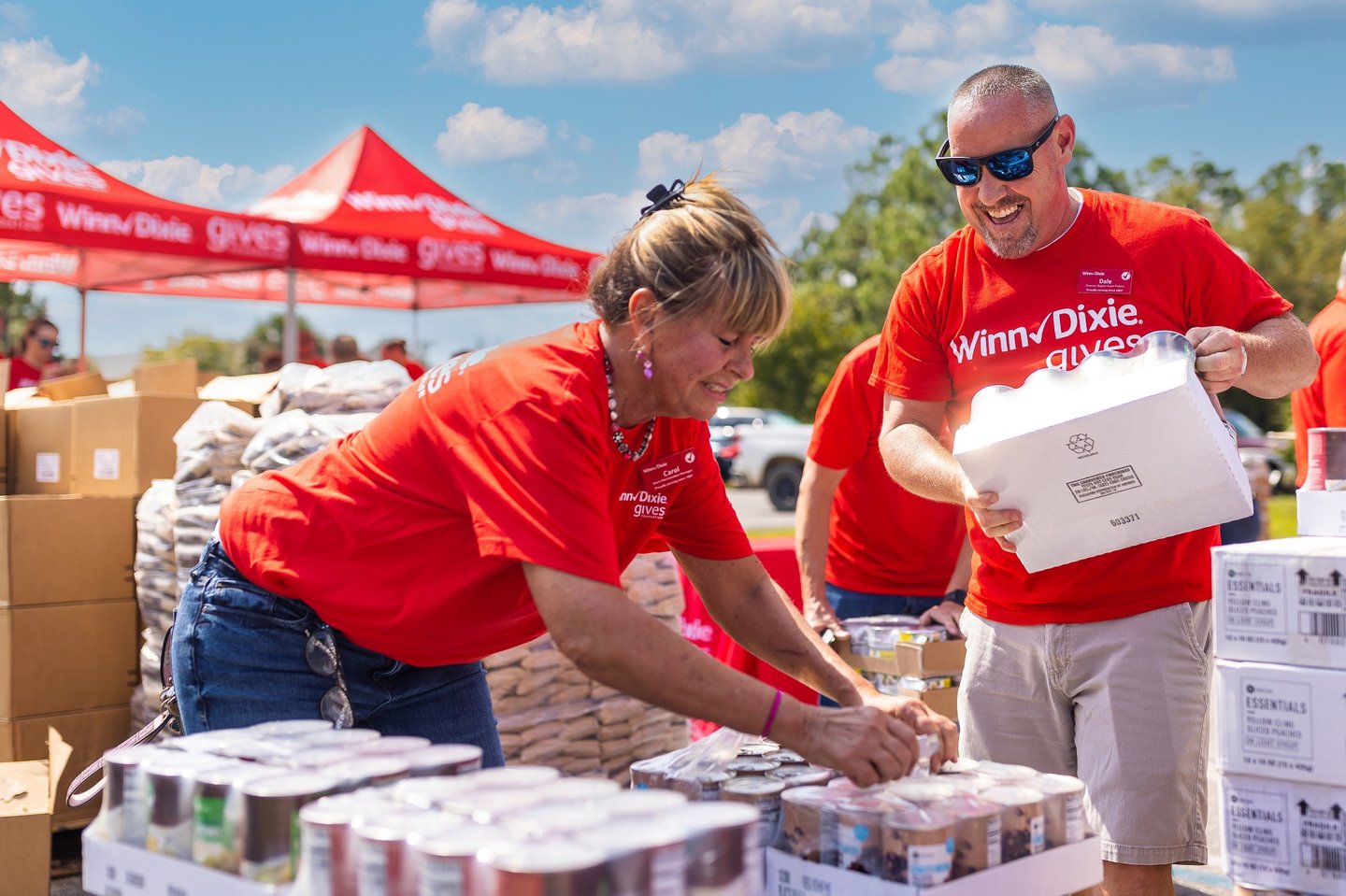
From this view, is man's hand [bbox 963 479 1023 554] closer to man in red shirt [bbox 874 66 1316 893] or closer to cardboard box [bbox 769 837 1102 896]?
man in red shirt [bbox 874 66 1316 893]

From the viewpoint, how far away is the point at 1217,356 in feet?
6.89

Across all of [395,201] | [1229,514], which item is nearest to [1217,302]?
[1229,514]

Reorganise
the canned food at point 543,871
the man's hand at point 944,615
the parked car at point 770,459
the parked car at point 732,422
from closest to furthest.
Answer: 1. the canned food at point 543,871
2. the man's hand at point 944,615
3. the parked car at point 770,459
4. the parked car at point 732,422

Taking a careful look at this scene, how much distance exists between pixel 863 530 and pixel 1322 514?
7.35 feet

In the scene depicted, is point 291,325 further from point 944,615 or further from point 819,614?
point 944,615

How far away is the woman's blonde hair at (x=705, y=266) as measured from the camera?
180cm

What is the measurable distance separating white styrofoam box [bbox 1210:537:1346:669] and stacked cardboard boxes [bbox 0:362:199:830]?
3.73 m

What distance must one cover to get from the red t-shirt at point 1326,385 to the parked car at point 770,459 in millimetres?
14774

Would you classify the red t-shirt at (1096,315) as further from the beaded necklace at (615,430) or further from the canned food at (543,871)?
the canned food at (543,871)

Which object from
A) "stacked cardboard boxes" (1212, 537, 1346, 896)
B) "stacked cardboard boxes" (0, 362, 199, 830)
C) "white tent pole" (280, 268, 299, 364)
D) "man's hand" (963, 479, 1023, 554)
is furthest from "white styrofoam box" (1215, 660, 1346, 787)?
"white tent pole" (280, 268, 299, 364)

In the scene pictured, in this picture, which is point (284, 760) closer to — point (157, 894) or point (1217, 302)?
point (157, 894)

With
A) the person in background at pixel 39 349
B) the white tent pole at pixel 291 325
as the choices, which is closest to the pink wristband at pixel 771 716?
the person in background at pixel 39 349

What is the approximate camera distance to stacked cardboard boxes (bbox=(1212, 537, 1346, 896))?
1.72 metres

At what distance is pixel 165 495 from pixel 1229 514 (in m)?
3.52
